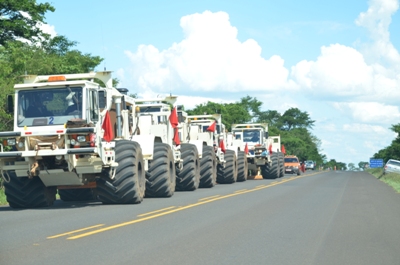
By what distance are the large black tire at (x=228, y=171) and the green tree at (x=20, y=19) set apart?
13.4 meters

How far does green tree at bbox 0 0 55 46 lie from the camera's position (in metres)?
39.7

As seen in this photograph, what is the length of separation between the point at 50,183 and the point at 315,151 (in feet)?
530

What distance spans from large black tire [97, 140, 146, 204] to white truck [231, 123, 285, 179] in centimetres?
2300

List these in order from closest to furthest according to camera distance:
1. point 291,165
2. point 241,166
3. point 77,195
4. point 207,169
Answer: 1. point 77,195
2. point 207,169
3. point 241,166
4. point 291,165

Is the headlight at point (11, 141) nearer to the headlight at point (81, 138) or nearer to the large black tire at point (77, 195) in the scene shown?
the headlight at point (81, 138)

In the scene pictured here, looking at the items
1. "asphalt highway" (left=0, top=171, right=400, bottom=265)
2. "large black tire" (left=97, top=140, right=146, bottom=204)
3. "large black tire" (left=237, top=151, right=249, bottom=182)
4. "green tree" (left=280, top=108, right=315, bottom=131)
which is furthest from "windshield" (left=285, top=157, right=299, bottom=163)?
"green tree" (left=280, top=108, right=315, bottom=131)

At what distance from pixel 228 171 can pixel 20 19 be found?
15059 mm

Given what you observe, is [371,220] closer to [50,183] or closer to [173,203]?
[173,203]

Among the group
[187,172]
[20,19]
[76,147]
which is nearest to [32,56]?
[20,19]

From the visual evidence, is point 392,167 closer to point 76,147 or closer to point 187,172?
point 187,172

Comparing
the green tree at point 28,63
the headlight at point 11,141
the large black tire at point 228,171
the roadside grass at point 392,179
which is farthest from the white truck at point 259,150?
the headlight at point 11,141

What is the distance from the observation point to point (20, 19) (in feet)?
133

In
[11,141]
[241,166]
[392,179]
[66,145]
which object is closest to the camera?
[66,145]

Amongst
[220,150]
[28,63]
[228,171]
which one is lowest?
[228,171]
